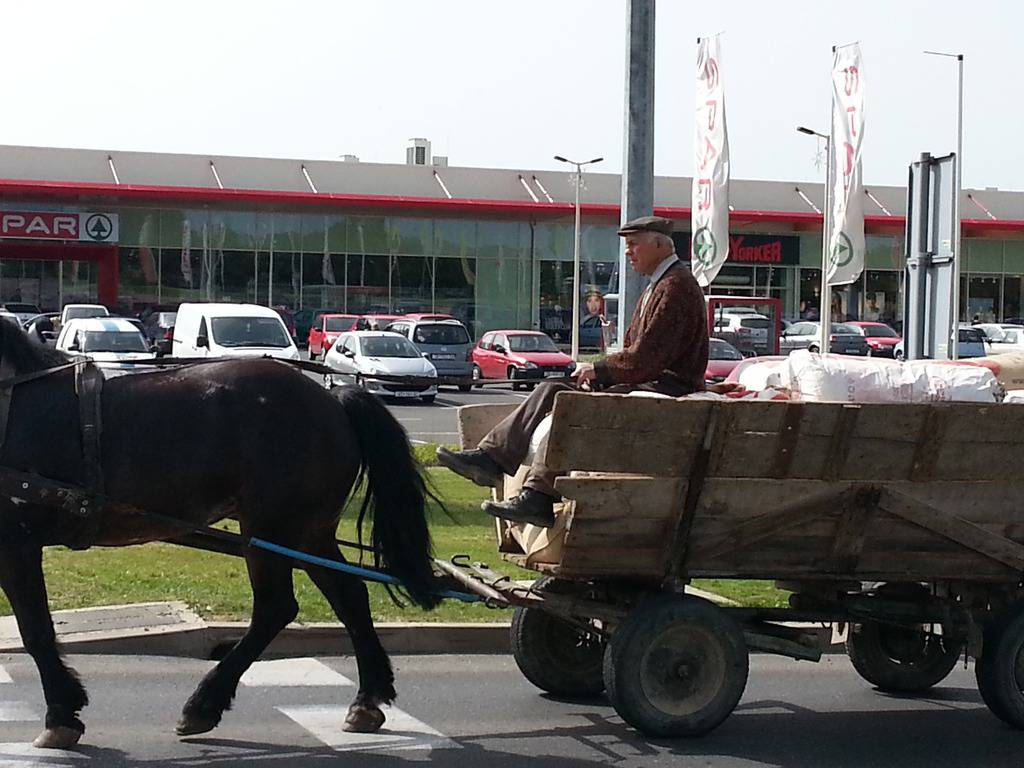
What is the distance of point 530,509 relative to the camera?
671 centimetres

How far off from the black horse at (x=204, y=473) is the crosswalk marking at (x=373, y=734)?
0.10 m

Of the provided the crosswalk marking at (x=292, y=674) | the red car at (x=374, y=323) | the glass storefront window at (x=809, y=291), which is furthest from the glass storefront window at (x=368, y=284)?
the crosswalk marking at (x=292, y=674)

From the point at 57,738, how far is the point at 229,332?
22.6 metres

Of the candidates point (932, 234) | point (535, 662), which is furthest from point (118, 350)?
point (535, 662)

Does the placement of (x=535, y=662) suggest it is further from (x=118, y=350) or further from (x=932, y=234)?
(x=118, y=350)

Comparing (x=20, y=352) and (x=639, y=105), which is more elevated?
(x=639, y=105)

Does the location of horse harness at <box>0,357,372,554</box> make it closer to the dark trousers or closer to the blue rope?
the blue rope

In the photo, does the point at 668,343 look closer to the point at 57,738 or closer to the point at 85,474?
the point at 85,474

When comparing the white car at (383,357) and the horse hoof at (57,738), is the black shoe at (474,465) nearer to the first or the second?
the horse hoof at (57,738)

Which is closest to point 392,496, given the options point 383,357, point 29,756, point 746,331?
point 29,756

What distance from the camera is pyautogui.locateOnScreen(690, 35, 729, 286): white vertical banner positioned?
22.8 m

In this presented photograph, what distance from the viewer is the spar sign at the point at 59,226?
51.9 metres

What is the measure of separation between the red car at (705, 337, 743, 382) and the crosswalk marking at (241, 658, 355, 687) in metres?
25.3

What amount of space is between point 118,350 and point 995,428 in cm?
2613
